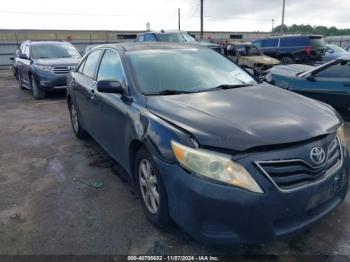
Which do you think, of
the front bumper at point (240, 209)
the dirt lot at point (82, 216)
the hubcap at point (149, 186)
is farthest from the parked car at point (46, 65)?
the front bumper at point (240, 209)

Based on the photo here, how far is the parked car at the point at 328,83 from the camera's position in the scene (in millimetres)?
6184

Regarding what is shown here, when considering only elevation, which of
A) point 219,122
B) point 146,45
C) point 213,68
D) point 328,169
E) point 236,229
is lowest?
point 236,229

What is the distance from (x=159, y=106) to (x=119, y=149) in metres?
0.92

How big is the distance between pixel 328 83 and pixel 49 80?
7.39 m

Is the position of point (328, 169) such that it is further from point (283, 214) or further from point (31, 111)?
point (31, 111)

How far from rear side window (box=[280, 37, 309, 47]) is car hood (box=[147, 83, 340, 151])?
15.1 metres

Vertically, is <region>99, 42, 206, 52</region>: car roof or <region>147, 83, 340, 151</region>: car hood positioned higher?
<region>99, 42, 206, 52</region>: car roof

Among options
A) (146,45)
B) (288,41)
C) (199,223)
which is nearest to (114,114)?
(146,45)

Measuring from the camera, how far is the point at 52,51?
10.9m

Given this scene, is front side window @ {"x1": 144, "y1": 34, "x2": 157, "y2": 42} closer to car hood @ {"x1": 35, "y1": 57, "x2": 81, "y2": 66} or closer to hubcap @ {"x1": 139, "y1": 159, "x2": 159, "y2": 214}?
car hood @ {"x1": 35, "y1": 57, "x2": 81, "y2": 66}

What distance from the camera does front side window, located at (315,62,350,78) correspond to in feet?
20.3

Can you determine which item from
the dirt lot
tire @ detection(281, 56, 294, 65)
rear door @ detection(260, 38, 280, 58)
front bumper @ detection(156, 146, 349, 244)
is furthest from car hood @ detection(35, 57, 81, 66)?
rear door @ detection(260, 38, 280, 58)

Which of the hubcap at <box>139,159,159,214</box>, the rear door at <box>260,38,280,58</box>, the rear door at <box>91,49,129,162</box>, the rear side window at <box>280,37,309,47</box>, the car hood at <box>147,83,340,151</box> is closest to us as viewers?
the car hood at <box>147,83,340,151</box>

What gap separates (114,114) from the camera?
3711 mm
